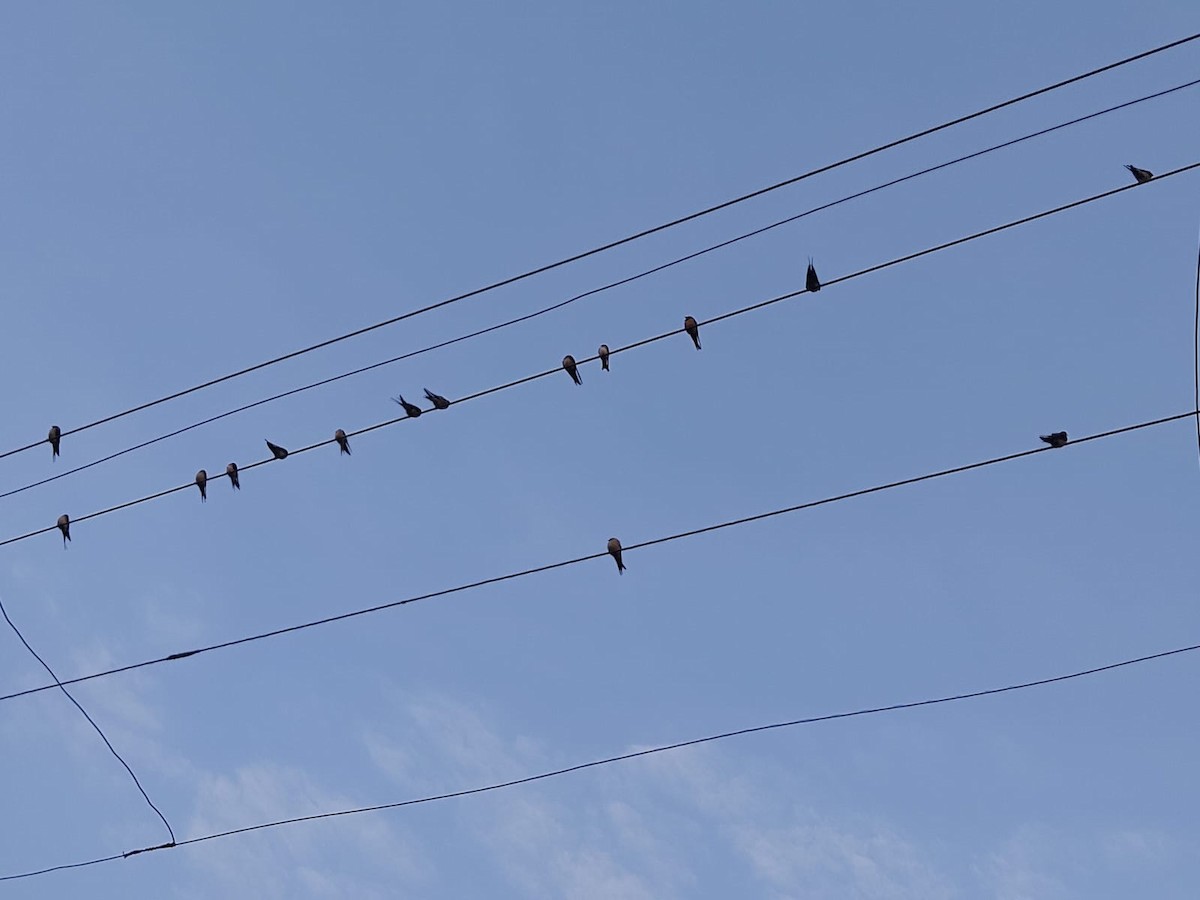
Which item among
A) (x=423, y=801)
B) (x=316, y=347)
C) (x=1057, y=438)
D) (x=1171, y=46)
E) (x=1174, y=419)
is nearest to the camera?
(x=1171, y=46)

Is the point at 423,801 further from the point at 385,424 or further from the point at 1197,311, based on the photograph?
the point at 1197,311

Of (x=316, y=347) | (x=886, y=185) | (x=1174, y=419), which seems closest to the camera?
(x=1174, y=419)

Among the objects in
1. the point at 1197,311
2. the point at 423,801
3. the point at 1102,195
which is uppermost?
the point at 1102,195

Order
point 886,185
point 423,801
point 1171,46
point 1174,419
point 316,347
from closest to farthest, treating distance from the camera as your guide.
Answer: point 1171,46
point 1174,419
point 886,185
point 316,347
point 423,801

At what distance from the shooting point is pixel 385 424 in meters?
17.3

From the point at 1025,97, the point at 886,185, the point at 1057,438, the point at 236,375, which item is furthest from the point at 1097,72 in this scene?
the point at 236,375

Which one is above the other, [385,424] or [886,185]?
[886,185]

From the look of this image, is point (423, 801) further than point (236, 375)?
Yes

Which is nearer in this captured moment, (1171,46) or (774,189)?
(1171,46)

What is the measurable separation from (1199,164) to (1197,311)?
2.32 metres

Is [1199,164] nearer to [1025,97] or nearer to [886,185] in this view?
[1025,97]

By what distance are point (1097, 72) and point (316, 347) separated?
8184 millimetres

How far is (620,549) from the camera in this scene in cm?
1833

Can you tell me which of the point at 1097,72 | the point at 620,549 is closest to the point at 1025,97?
the point at 1097,72
